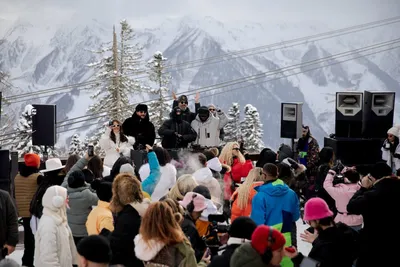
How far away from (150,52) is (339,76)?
18758mm

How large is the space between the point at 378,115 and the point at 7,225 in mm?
7550

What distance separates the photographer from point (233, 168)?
8.58 metres

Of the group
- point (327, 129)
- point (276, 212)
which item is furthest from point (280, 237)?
point (327, 129)

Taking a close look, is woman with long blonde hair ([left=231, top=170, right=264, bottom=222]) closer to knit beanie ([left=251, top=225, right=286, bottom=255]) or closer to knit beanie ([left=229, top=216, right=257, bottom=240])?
knit beanie ([left=229, top=216, right=257, bottom=240])

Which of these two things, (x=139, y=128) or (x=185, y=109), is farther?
(x=185, y=109)

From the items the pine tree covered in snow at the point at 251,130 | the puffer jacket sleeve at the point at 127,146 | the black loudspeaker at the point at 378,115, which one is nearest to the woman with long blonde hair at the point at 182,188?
the puffer jacket sleeve at the point at 127,146

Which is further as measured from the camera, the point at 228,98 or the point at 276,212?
the point at 228,98

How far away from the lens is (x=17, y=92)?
71.1 meters

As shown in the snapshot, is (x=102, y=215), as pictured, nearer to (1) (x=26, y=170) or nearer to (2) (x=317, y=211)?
(2) (x=317, y=211)

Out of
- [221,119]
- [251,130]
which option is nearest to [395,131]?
[221,119]

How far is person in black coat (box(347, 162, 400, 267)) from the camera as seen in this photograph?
5223 millimetres

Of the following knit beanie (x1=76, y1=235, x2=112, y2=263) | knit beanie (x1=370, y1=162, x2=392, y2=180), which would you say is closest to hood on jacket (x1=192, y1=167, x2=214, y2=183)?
knit beanie (x1=370, y1=162, x2=392, y2=180)

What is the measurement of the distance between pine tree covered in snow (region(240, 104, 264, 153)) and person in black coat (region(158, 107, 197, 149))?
31355 mm

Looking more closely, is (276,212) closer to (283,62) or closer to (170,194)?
(170,194)
